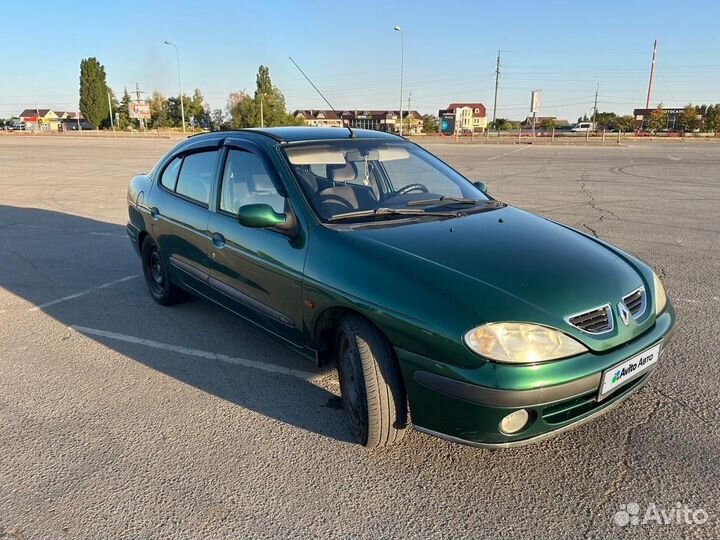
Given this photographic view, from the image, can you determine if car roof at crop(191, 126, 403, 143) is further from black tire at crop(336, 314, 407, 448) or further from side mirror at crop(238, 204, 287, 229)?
black tire at crop(336, 314, 407, 448)

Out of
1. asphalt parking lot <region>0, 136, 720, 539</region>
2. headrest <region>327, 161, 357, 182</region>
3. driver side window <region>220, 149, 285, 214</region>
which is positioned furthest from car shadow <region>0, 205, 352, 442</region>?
headrest <region>327, 161, 357, 182</region>

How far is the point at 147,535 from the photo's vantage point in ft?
7.25

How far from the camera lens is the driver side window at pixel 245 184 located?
3.43m

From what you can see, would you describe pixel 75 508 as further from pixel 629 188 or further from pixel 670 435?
pixel 629 188

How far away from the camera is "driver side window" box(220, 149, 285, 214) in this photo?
3.43m

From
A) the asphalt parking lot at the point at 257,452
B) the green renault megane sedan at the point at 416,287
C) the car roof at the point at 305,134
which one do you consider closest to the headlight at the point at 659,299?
the green renault megane sedan at the point at 416,287

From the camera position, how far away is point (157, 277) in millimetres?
5023

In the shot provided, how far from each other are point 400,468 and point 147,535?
1.16 metres

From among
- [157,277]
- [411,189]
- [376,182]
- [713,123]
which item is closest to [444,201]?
[411,189]

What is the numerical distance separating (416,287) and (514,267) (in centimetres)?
54

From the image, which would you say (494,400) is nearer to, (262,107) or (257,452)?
(257,452)

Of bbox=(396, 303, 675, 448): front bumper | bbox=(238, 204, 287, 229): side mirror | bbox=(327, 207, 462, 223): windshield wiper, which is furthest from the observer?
bbox=(327, 207, 462, 223): windshield wiper

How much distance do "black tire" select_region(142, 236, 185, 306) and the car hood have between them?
8.15 ft

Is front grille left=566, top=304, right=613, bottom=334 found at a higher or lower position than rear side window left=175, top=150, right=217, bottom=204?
lower
